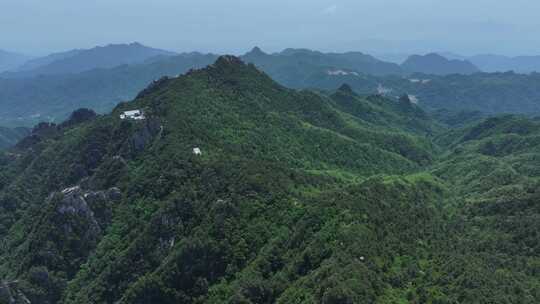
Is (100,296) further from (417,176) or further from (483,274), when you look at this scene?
(417,176)

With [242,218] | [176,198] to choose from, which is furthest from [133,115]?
[242,218]

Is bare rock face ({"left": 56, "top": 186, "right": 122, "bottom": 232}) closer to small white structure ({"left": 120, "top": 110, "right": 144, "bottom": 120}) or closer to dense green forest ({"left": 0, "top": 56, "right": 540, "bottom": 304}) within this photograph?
dense green forest ({"left": 0, "top": 56, "right": 540, "bottom": 304})

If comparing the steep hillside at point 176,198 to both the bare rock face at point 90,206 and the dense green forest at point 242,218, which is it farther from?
the dense green forest at point 242,218

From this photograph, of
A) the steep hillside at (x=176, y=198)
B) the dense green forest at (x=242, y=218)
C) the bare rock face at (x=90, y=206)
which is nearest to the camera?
the dense green forest at (x=242, y=218)

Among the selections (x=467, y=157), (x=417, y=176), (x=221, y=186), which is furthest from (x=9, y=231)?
(x=467, y=157)

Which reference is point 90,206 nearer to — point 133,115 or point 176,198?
point 176,198

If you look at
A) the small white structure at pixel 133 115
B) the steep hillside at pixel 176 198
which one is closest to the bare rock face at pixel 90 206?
the steep hillside at pixel 176 198
